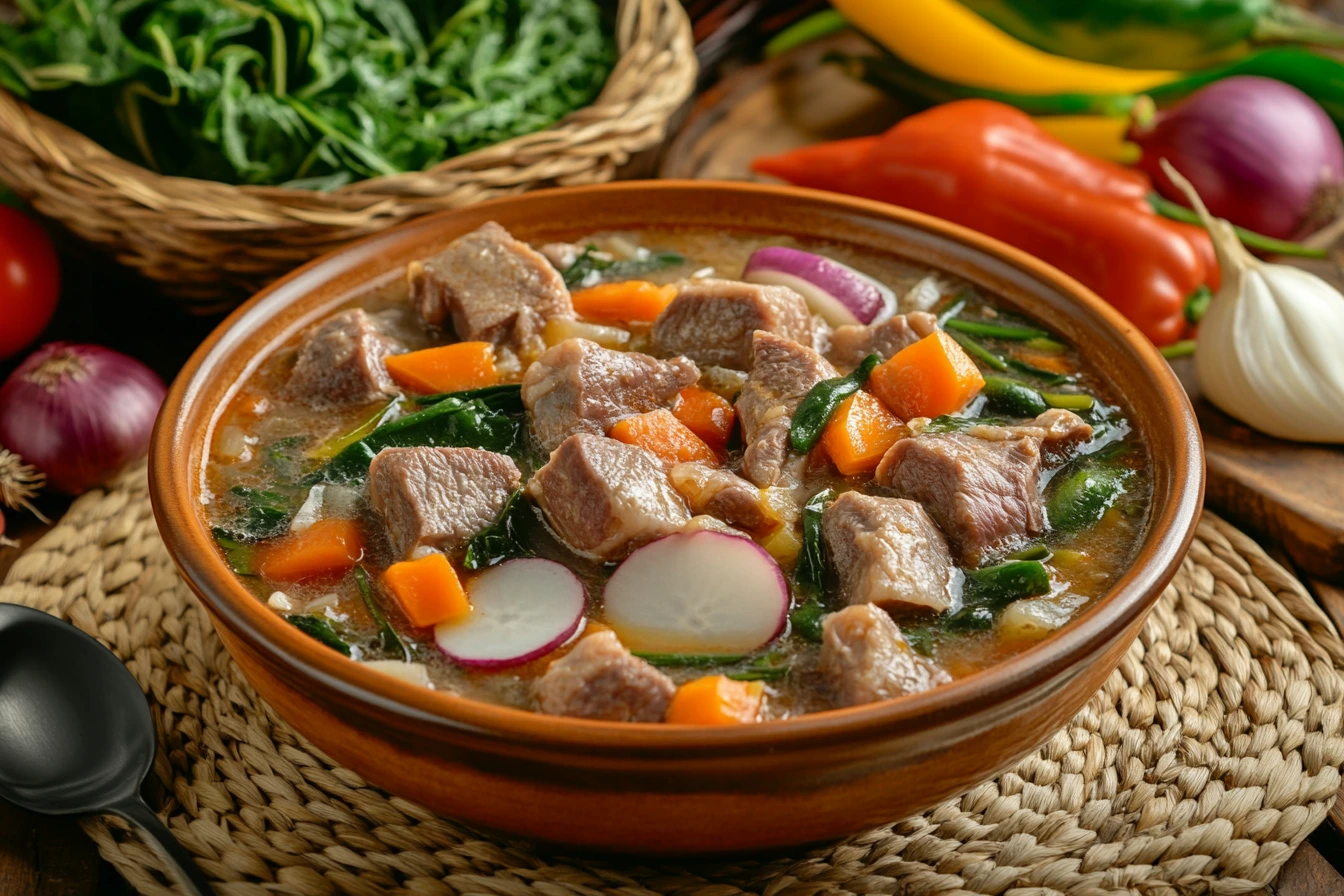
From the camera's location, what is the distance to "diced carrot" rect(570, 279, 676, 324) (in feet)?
11.8

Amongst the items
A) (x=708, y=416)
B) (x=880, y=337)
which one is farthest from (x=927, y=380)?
(x=708, y=416)

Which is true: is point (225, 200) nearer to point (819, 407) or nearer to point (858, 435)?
point (819, 407)

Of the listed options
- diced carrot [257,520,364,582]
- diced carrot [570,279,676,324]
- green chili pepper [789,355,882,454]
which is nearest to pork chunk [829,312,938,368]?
green chili pepper [789,355,882,454]

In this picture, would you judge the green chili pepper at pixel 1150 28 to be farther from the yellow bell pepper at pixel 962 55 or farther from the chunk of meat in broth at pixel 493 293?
the chunk of meat in broth at pixel 493 293

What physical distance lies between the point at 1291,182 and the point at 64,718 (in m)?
4.71

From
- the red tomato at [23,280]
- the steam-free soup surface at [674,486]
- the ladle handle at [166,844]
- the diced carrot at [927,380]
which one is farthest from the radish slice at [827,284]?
the red tomato at [23,280]

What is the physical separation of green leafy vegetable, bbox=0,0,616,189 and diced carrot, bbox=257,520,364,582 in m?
Answer: 2.05

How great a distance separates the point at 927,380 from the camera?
10.2ft

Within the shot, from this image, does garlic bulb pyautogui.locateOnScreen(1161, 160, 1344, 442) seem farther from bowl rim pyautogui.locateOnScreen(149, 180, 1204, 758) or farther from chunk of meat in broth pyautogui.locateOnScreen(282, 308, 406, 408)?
chunk of meat in broth pyautogui.locateOnScreen(282, 308, 406, 408)

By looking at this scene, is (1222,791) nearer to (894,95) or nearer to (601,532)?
(601,532)

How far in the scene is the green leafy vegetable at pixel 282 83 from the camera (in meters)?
4.50

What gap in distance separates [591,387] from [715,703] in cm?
104

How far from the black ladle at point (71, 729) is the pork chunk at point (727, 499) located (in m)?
1.34

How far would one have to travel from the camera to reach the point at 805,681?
2.45m
